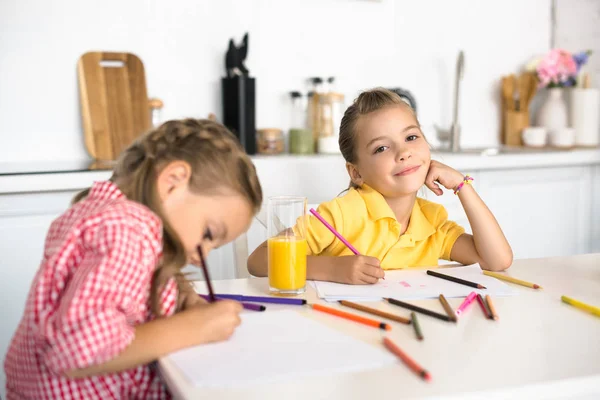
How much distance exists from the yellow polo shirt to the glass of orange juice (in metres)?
0.29

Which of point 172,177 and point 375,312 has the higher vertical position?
point 172,177

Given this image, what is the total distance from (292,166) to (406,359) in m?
1.59

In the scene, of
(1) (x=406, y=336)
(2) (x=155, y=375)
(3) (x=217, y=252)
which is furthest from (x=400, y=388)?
(3) (x=217, y=252)

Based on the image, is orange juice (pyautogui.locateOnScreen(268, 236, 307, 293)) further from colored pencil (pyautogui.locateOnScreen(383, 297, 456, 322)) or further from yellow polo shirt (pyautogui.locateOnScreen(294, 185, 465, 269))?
yellow polo shirt (pyautogui.locateOnScreen(294, 185, 465, 269))

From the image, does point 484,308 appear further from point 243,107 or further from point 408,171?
point 243,107

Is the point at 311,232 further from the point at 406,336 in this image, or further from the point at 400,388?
the point at 400,388

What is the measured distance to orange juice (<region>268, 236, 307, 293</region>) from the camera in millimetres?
1107

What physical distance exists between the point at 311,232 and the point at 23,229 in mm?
1045

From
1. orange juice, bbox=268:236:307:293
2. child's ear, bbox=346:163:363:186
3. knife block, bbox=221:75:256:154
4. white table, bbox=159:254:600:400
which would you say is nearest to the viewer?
white table, bbox=159:254:600:400

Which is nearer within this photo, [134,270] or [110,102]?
[134,270]

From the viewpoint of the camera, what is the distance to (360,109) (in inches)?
60.3

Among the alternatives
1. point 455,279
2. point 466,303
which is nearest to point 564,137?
point 455,279

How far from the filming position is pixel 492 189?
2756mm

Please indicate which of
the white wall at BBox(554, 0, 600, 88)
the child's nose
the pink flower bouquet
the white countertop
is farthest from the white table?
the white wall at BBox(554, 0, 600, 88)
